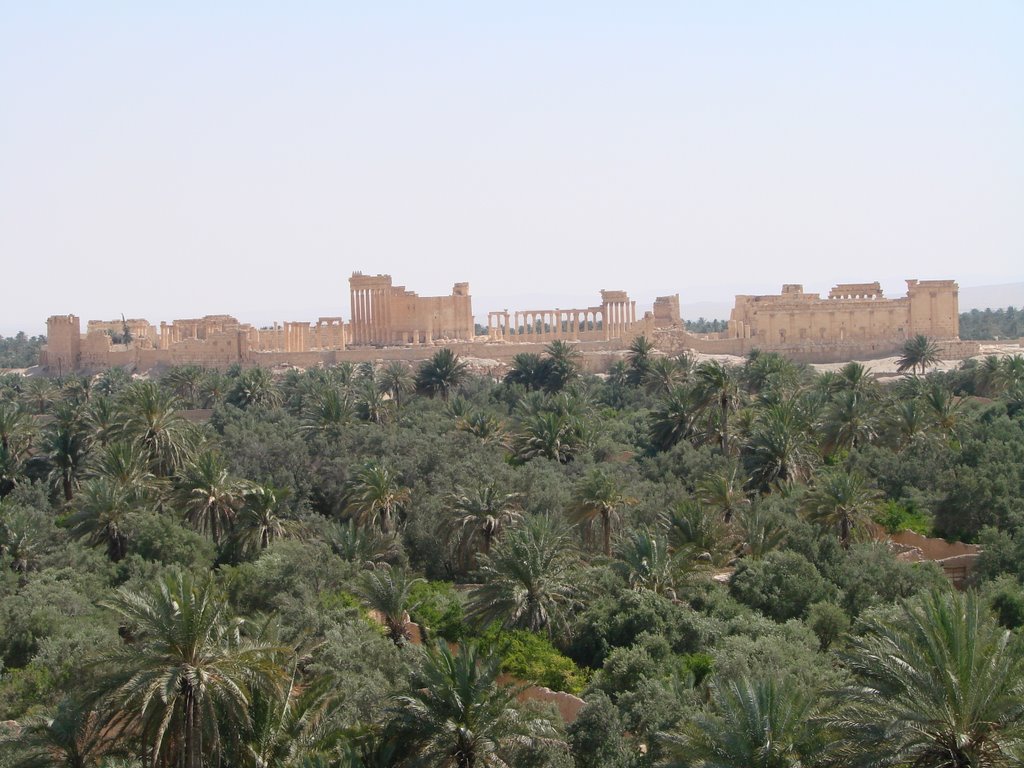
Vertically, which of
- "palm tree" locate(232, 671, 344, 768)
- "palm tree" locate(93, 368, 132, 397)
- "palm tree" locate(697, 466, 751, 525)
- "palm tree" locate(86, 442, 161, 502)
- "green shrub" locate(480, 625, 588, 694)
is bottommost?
"green shrub" locate(480, 625, 588, 694)

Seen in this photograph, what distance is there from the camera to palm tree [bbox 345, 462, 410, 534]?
32.0 meters

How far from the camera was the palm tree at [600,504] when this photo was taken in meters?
30.2

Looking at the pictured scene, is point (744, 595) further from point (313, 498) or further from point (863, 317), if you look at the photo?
point (863, 317)

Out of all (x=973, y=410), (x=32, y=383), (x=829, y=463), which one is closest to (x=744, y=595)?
(x=829, y=463)

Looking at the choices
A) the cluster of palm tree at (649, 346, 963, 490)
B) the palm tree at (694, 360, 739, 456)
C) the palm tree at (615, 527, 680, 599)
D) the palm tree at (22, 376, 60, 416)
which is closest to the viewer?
the palm tree at (615, 527, 680, 599)

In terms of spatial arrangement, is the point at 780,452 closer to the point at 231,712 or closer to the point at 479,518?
the point at 479,518

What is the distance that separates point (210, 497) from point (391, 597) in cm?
767

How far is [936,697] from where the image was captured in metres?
14.4

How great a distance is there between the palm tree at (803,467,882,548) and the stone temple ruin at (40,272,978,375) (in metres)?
40.6

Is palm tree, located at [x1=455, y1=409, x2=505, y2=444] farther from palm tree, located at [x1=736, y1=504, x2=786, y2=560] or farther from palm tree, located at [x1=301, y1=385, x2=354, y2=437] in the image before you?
palm tree, located at [x1=736, y1=504, x2=786, y2=560]

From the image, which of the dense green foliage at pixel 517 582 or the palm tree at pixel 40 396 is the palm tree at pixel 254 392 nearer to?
the dense green foliage at pixel 517 582

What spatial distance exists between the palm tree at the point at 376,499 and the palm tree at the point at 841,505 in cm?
939

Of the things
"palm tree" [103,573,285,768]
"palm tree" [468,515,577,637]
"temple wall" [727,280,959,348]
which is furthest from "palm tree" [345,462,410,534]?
"temple wall" [727,280,959,348]

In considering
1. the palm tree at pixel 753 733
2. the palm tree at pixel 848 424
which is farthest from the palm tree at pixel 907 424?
the palm tree at pixel 753 733
